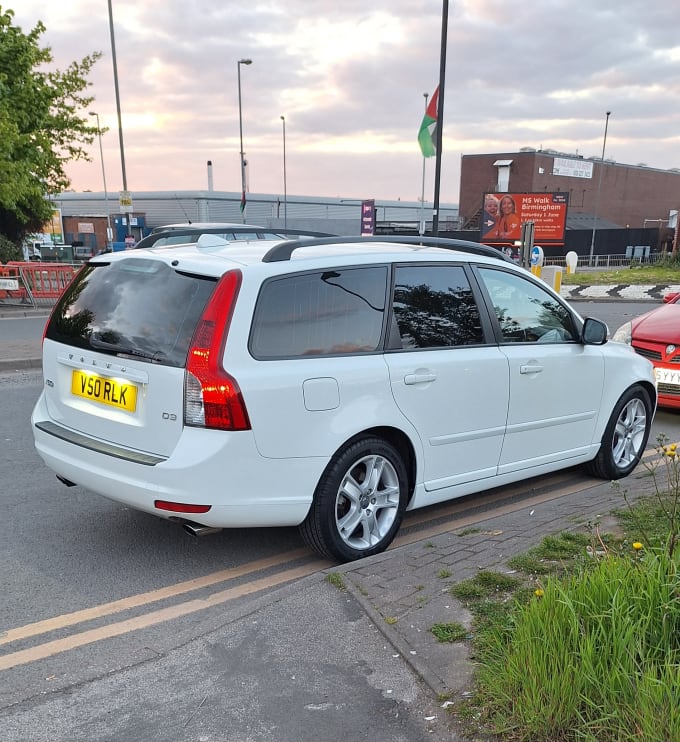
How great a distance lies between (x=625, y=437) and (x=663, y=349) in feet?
8.34

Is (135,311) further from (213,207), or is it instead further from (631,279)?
(213,207)

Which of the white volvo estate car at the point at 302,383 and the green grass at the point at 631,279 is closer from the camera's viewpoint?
the white volvo estate car at the point at 302,383

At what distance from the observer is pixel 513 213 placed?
4066 centimetres

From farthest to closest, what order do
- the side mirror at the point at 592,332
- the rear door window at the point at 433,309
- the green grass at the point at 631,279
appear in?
the green grass at the point at 631,279 → the side mirror at the point at 592,332 → the rear door window at the point at 433,309

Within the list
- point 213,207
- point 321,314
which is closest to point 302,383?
point 321,314

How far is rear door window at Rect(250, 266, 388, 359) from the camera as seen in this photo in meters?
3.64

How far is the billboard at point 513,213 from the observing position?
40438mm

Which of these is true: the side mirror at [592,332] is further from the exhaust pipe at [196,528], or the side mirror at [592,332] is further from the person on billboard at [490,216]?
the person on billboard at [490,216]

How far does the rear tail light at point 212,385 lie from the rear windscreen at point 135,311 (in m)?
0.08

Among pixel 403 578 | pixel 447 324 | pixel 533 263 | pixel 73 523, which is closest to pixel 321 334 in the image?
pixel 447 324

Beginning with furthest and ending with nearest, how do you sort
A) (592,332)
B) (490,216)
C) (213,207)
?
(213,207) → (490,216) → (592,332)

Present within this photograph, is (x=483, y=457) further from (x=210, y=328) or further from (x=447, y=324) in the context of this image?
(x=210, y=328)

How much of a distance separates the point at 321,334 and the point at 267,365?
406 millimetres

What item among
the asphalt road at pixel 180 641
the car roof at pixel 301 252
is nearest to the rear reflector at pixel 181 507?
the asphalt road at pixel 180 641
